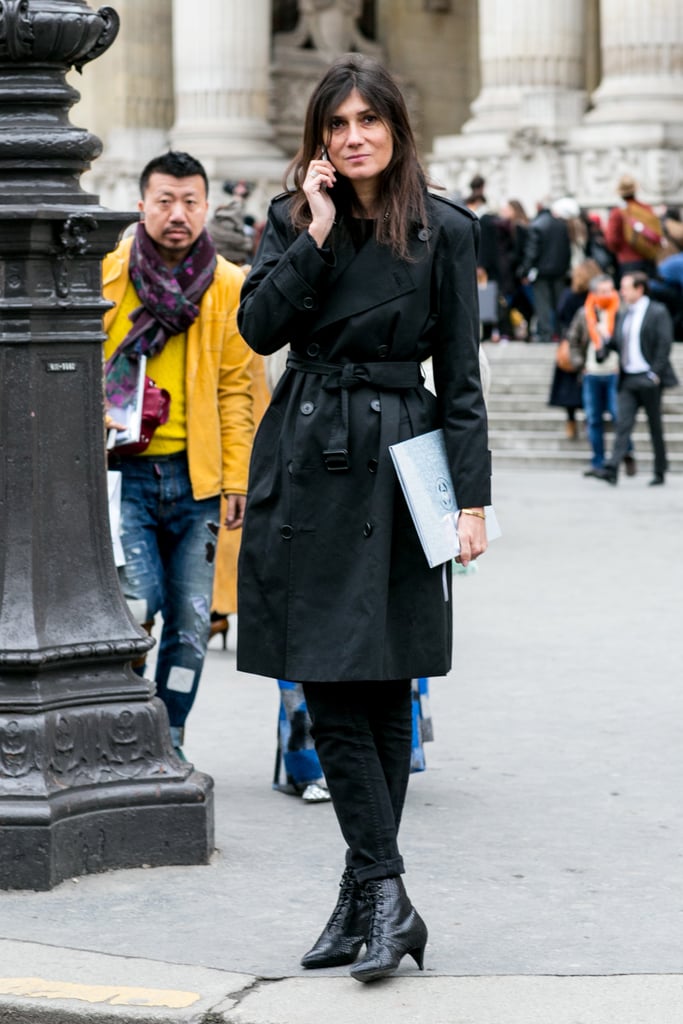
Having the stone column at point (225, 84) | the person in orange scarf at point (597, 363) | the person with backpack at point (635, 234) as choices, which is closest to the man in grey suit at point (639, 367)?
the person in orange scarf at point (597, 363)

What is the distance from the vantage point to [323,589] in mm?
4699

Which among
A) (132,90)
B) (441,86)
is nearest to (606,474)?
(132,90)

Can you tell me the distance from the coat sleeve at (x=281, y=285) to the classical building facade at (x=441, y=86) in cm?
1534

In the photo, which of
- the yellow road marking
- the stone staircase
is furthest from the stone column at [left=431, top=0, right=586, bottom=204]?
the yellow road marking

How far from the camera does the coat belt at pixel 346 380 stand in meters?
4.67

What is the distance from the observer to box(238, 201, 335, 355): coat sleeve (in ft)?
15.2

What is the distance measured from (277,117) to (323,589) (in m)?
31.7

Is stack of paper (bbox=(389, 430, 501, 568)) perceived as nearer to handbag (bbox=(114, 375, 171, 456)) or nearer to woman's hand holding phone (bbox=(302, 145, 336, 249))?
woman's hand holding phone (bbox=(302, 145, 336, 249))

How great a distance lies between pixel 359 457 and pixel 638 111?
22.1 metres

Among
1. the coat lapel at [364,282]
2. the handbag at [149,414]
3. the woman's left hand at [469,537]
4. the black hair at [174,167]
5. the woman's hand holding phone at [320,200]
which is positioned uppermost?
the black hair at [174,167]

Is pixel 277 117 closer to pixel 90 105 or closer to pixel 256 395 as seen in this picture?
pixel 90 105

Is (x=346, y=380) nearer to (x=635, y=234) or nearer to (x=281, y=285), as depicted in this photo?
(x=281, y=285)

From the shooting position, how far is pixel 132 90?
34656 millimetres

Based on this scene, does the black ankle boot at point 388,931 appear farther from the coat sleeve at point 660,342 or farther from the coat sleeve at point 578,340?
the coat sleeve at point 578,340
